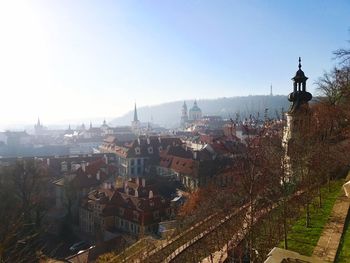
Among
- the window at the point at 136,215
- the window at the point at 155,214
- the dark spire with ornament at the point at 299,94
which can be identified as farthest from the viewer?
the window at the point at 155,214

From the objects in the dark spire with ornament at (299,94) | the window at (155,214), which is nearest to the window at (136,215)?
the window at (155,214)

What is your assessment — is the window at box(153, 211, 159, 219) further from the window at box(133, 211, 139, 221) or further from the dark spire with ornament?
the dark spire with ornament

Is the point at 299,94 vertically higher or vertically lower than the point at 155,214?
higher

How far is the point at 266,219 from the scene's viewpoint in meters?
12.9

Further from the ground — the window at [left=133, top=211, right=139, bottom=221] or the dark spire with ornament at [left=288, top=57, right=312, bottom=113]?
the dark spire with ornament at [left=288, top=57, right=312, bottom=113]

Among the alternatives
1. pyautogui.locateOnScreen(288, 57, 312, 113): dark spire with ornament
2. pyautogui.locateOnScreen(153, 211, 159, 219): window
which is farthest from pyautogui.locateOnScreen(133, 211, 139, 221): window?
pyautogui.locateOnScreen(288, 57, 312, 113): dark spire with ornament

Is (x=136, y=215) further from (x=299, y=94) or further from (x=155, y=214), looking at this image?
(x=299, y=94)

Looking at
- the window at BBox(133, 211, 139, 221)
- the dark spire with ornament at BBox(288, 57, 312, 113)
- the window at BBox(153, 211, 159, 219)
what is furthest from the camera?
the window at BBox(153, 211, 159, 219)

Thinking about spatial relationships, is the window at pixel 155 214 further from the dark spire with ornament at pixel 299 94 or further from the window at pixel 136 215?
the dark spire with ornament at pixel 299 94

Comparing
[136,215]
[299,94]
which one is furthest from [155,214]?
[299,94]

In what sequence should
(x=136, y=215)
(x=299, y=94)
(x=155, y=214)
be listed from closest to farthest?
(x=299, y=94) < (x=136, y=215) < (x=155, y=214)

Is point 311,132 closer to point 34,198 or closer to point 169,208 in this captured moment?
point 169,208

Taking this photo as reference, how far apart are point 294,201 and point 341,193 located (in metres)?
2.21

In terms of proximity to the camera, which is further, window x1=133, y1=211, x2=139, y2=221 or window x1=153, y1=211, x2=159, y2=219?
window x1=153, y1=211, x2=159, y2=219
